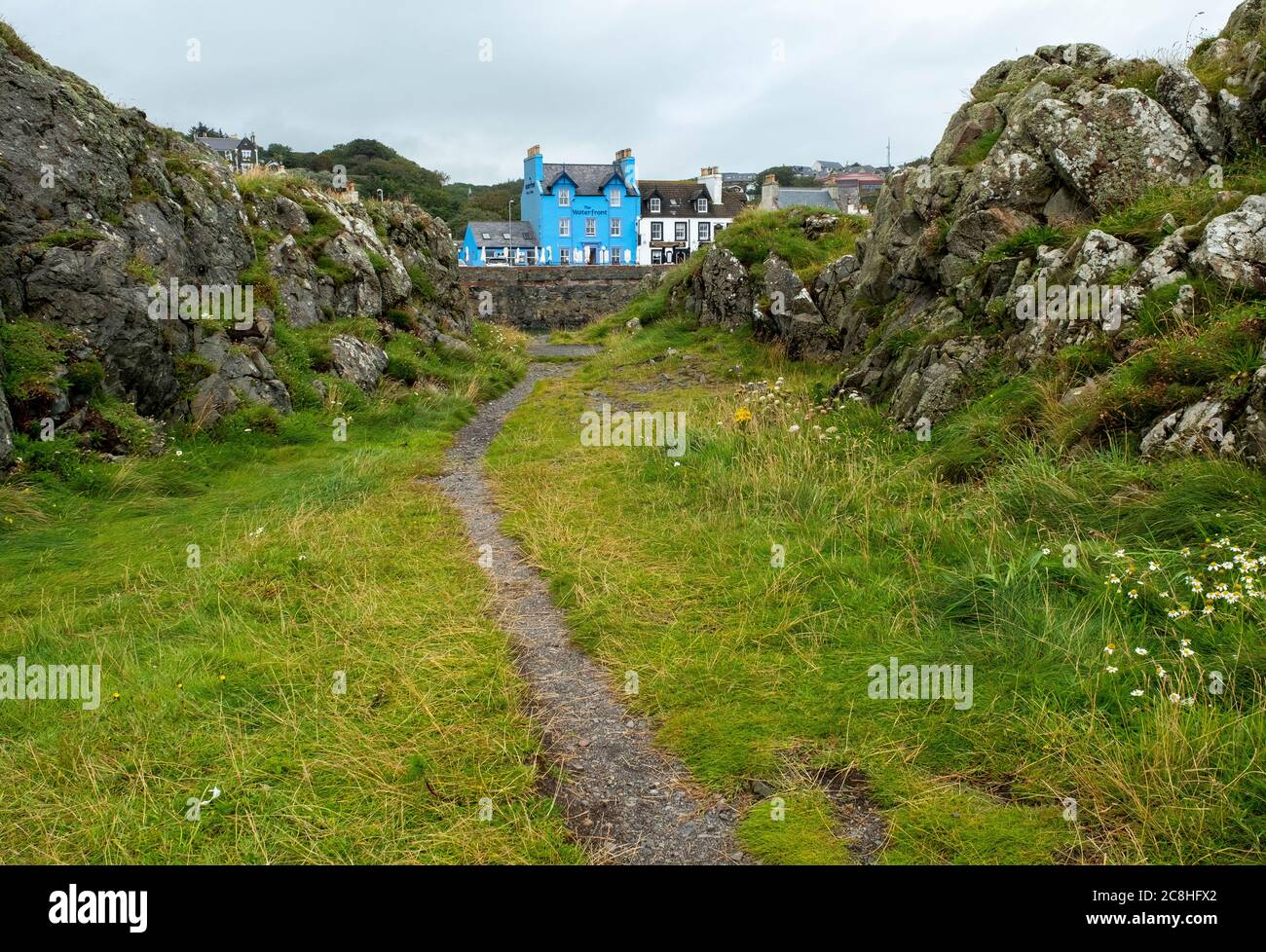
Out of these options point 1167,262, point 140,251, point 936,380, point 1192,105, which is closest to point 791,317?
point 936,380

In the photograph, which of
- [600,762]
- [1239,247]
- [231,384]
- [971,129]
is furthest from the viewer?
[971,129]

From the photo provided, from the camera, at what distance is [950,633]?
21.0ft

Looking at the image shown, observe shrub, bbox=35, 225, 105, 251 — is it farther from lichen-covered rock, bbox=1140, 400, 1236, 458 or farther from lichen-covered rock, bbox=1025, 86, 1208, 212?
lichen-covered rock, bbox=1025, 86, 1208, 212

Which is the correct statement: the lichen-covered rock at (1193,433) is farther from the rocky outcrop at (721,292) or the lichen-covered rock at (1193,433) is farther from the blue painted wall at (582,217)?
the blue painted wall at (582,217)

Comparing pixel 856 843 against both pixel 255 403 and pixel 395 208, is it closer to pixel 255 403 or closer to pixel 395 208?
pixel 255 403

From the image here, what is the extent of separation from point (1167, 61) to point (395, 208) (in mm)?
19483

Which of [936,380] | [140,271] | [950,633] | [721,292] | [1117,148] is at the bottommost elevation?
[950,633]

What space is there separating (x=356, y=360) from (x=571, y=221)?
180 ft

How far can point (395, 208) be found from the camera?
2567cm

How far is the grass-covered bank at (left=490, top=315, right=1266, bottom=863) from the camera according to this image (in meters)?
4.54

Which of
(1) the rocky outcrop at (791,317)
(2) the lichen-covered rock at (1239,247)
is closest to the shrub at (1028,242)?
(2) the lichen-covered rock at (1239,247)

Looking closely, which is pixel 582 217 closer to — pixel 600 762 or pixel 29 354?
pixel 29 354

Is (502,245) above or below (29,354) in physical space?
above
